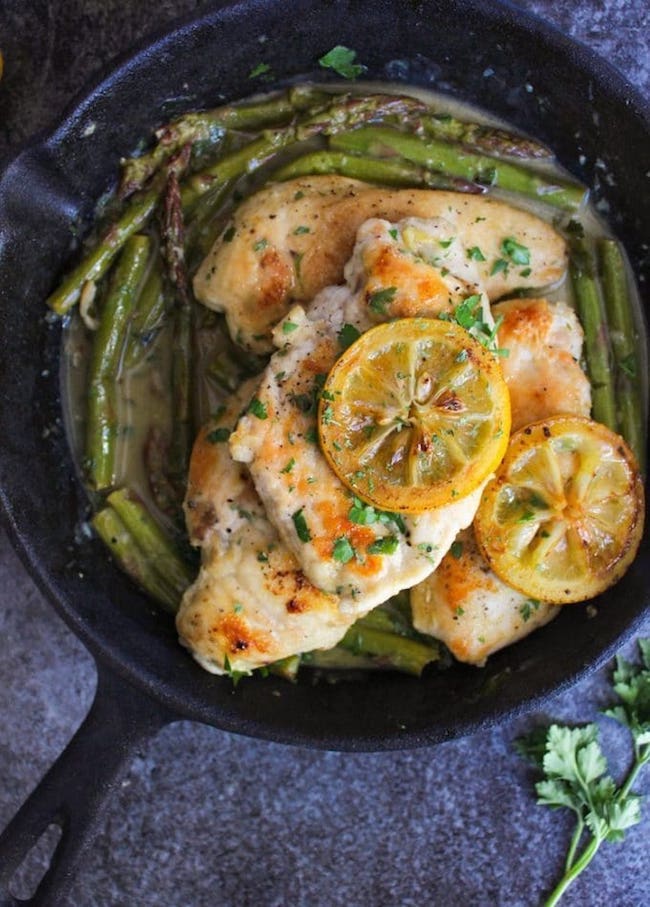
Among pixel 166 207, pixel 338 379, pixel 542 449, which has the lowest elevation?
pixel 542 449

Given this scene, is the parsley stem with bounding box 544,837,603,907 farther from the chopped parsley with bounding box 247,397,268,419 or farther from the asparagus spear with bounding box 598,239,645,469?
the chopped parsley with bounding box 247,397,268,419

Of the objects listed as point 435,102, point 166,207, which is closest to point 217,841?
point 166,207

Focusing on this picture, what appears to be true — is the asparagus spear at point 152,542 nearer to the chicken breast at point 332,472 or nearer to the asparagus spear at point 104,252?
the chicken breast at point 332,472

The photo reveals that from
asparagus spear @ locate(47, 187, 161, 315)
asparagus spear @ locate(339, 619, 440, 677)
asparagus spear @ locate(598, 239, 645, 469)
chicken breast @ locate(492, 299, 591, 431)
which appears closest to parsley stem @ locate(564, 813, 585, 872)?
asparagus spear @ locate(339, 619, 440, 677)

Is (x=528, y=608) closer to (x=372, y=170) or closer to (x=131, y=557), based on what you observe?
(x=131, y=557)

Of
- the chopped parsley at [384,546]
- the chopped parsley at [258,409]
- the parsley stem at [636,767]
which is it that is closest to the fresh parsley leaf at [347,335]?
the chopped parsley at [258,409]

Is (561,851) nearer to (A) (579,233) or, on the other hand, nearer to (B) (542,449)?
(B) (542,449)

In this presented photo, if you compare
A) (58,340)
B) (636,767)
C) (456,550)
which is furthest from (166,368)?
(636,767)

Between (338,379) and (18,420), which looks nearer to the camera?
(338,379)
